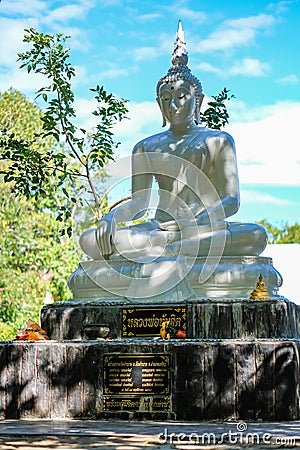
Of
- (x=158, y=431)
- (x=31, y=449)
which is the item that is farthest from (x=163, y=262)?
(x=31, y=449)

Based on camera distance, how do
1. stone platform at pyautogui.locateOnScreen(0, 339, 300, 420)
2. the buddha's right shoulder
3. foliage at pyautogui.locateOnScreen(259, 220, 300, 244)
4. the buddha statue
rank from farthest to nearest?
foliage at pyautogui.locateOnScreen(259, 220, 300, 244)
the buddha's right shoulder
the buddha statue
stone platform at pyautogui.locateOnScreen(0, 339, 300, 420)

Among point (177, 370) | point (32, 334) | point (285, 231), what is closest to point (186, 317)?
point (177, 370)

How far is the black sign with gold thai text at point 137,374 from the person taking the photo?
656 cm

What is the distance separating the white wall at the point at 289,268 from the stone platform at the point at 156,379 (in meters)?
7.81

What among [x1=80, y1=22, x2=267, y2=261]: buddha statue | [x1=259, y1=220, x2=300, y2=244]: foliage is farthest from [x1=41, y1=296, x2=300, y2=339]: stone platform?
[x1=259, y1=220, x2=300, y2=244]: foliage

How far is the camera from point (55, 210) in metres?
16.3

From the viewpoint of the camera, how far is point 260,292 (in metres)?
7.45

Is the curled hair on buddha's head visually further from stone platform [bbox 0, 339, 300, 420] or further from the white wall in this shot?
the white wall

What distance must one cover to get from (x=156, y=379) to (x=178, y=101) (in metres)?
3.50

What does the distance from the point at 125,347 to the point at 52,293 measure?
10071 millimetres

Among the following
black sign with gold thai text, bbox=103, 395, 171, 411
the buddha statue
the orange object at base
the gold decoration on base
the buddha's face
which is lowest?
black sign with gold thai text, bbox=103, 395, 171, 411

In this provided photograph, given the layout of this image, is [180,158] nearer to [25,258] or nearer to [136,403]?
[136,403]

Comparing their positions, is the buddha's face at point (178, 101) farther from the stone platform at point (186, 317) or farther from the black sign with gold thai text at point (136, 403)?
the black sign with gold thai text at point (136, 403)

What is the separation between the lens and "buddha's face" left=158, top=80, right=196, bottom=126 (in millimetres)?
9039
